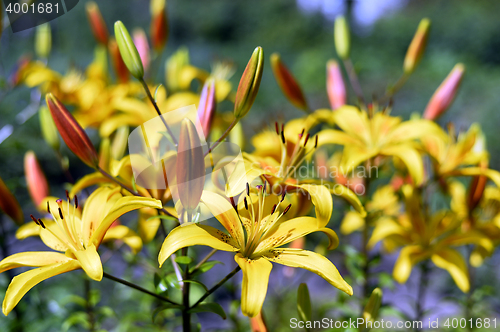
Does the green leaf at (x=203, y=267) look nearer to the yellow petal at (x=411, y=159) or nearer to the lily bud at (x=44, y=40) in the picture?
the yellow petal at (x=411, y=159)

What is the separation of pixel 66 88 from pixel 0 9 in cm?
49

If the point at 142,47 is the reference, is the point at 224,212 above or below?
below

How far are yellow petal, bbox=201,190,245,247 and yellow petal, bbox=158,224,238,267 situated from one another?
4 centimetres

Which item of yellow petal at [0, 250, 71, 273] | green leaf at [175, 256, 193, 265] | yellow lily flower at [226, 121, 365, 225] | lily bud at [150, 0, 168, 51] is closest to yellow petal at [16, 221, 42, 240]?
yellow petal at [0, 250, 71, 273]

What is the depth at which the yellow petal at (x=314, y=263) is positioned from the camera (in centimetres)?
68

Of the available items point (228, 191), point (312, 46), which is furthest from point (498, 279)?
point (312, 46)

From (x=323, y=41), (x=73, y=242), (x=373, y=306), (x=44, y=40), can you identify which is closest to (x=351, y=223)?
(x=373, y=306)

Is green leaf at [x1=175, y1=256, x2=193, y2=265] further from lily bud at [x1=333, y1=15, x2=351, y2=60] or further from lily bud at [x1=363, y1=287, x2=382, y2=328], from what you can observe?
lily bud at [x1=333, y1=15, x2=351, y2=60]

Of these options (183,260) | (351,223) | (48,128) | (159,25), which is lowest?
(351,223)

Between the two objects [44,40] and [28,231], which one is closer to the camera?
[28,231]

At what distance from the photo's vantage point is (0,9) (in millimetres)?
1239

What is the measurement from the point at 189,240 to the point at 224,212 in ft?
0.37

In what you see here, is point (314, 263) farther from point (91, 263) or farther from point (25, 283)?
point (25, 283)

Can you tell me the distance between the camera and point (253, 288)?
0.66 metres
